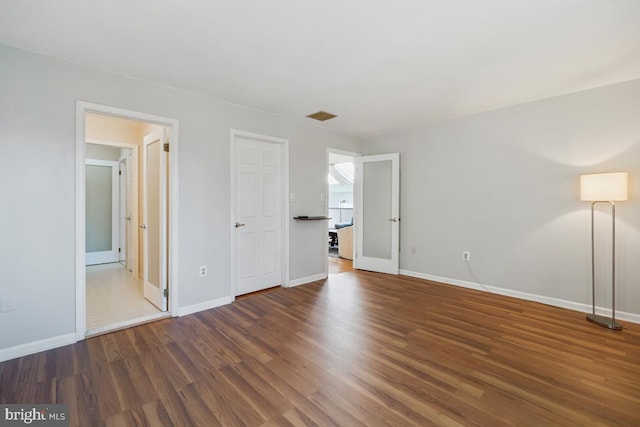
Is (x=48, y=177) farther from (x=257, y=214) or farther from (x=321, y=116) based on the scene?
(x=321, y=116)

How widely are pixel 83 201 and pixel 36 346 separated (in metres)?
1.23

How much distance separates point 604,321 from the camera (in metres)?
2.85

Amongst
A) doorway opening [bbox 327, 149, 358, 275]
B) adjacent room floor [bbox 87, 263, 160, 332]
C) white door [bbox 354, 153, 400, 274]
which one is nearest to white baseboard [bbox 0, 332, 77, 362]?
adjacent room floor [bbox 87, 263, 160, 332]

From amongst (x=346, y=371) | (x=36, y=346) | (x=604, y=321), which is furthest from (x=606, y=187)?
(x=36, y=346)

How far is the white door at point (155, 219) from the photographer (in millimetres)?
3119

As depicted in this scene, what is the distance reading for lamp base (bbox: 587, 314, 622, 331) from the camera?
8.99ft

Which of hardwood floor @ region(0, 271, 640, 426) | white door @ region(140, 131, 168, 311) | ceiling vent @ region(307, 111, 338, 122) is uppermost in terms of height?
ceiling vent @ region(307, 111, 338, 122)

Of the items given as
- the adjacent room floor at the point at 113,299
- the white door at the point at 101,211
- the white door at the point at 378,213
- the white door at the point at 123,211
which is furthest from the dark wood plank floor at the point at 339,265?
the white door at the point at 101,211

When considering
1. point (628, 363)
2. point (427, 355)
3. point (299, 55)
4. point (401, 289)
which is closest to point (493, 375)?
point (427, 355)

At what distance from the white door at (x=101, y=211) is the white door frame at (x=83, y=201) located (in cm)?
352

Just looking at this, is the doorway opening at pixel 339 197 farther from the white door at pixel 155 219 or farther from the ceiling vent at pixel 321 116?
the white door at pixel 155 219

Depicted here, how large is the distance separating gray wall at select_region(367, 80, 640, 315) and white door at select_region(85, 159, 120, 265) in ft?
18.9

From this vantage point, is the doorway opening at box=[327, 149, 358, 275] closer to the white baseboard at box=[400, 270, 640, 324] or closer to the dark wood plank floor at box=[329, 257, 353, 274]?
the dark wood plank floor at box=[329, 257, 353, 274]

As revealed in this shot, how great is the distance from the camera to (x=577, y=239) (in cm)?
322
